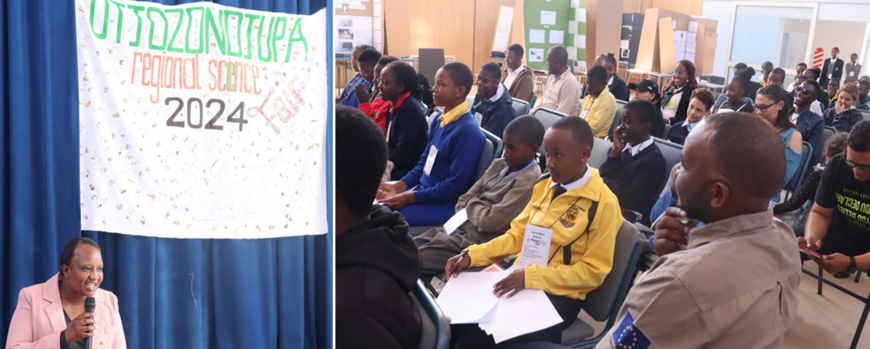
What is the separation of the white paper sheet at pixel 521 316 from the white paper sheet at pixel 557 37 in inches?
385

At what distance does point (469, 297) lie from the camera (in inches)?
72.1

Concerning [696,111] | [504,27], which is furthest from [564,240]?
[504,27]

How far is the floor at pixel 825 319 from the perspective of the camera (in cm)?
271

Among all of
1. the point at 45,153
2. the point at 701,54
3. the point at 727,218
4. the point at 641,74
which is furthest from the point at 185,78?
the point at 701,54

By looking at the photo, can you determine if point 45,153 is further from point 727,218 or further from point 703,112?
→ point 703,112

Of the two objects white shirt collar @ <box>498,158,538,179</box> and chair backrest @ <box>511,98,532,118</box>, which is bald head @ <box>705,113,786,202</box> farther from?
chair backrest @ <box>511,98,532,118</box>

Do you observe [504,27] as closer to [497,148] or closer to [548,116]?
[548,116]

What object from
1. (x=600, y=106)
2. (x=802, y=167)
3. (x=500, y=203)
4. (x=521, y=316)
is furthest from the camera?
(x=600, y=106)

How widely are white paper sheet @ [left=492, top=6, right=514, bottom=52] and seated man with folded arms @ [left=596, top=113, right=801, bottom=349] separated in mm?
11515

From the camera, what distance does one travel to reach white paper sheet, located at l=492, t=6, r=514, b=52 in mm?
12258

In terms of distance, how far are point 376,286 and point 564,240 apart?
950 mm

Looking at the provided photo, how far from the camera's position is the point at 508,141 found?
237cm

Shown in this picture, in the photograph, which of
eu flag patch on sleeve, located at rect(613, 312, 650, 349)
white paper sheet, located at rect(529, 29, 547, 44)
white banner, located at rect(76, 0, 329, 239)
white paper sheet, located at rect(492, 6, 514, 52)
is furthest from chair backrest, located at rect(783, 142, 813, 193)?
white paper sheet, located at rect(492, 6, 514, 52)

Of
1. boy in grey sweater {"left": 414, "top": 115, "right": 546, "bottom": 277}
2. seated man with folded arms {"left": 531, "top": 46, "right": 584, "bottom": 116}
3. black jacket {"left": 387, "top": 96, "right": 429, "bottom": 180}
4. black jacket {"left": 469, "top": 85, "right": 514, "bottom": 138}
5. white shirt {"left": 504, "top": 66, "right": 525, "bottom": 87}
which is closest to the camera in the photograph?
boy in grey sweater {"left": 414, "top": 115, "right": 546, "bottom": 277}
